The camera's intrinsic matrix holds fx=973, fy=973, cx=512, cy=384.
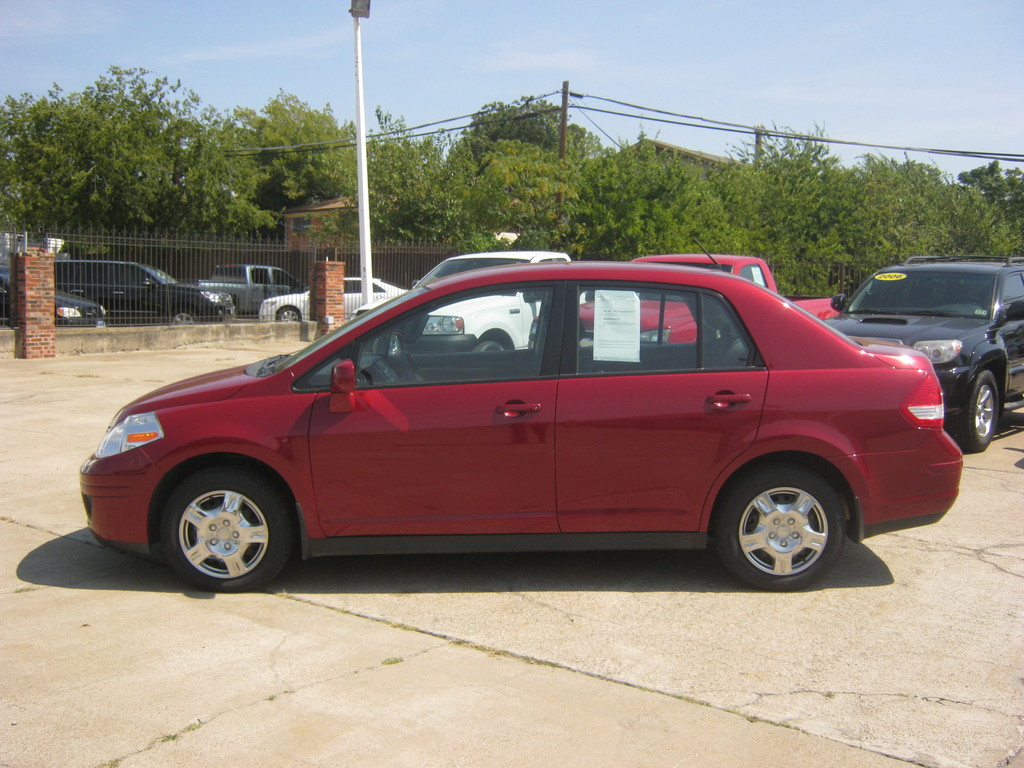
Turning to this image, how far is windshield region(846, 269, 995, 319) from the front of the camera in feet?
31.7

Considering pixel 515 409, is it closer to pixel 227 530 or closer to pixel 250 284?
pixel 227 530

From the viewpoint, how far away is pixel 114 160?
31.7 meters

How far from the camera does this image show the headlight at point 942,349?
869 cm

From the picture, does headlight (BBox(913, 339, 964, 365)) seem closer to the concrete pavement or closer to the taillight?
the concrete pavement

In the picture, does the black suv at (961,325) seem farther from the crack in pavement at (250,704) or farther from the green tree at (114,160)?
the green tree at (114,160)

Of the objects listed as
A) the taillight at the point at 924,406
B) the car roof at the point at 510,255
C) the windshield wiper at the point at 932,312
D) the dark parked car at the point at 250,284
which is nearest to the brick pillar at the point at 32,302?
the dark parked car at the point at 250,284

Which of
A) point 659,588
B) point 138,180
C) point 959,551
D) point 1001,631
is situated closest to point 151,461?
point 659,588

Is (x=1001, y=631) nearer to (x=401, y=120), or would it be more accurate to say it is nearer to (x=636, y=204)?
(x=636, y=204)

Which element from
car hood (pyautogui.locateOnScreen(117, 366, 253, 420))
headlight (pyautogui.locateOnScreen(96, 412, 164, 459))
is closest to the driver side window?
car hood (pyautogui.locateOnScreen(117, 366, 253, 420))

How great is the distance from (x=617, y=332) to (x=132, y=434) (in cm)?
259

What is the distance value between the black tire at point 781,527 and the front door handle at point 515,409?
43.9 inches

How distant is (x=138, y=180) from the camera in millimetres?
32531

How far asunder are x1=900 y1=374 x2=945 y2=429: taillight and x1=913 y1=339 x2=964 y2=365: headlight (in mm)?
3798

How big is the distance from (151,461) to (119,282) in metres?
15.1
